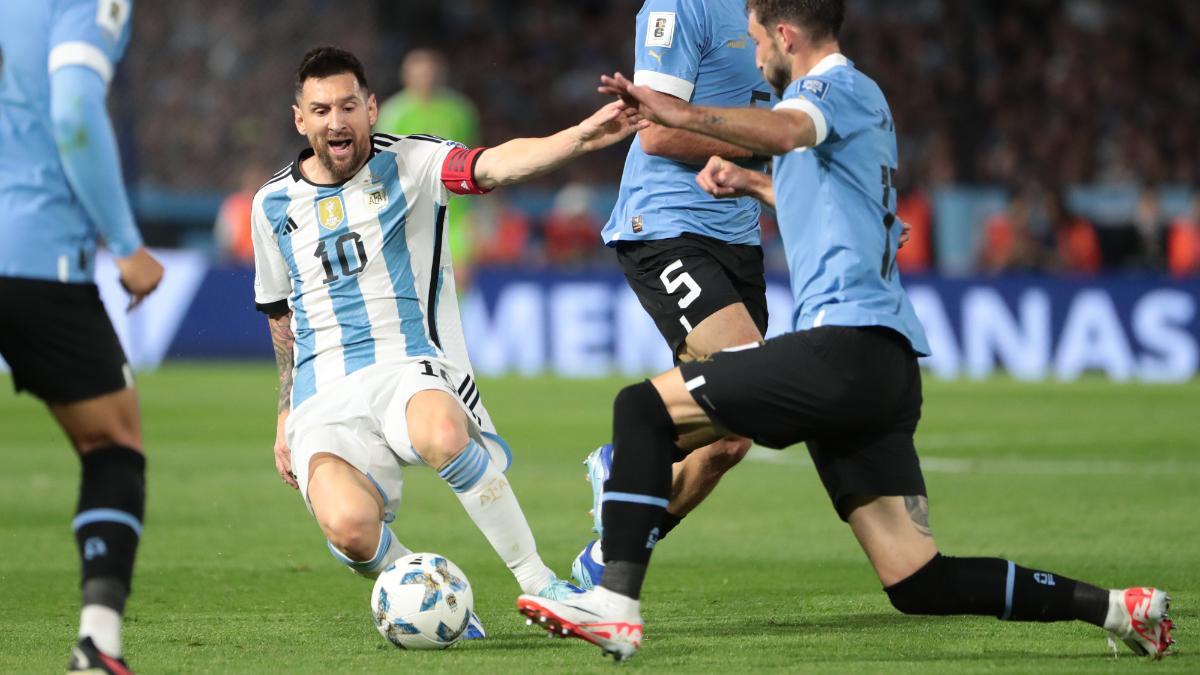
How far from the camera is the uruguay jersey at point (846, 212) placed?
4.94 m

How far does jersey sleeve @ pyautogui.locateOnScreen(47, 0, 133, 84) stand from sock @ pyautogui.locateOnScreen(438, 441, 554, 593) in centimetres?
180

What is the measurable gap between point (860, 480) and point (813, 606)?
1288 millimetres

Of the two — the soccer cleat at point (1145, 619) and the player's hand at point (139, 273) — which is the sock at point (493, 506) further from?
the soccer cleat at point (1145, 619)

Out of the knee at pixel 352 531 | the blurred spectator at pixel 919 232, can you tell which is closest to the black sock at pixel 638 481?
the knee at pixel 352 531

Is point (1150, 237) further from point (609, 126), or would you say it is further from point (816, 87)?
point (816, 87)

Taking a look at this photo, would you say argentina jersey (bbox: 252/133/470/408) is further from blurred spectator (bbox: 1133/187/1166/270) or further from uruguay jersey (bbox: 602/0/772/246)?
blurred spectator (bbox: 1133/187/1166/270)

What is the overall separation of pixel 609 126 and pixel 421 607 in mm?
1584

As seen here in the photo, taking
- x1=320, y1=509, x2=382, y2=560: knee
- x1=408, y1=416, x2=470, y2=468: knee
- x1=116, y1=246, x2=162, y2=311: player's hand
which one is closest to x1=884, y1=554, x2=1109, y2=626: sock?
x1=408, y1=416, x2=470, y2=468: knee

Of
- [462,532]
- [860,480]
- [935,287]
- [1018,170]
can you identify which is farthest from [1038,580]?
[1018,170]

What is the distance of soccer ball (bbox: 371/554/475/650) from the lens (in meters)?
5.34

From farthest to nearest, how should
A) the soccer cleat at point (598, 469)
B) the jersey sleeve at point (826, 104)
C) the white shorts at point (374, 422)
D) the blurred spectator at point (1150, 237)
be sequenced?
the blurred spectator at point (1150, 237), the soccer cleat at point (598, 469), the white shorts at point (374, 422), the jersey sleeve at point (826, 104)

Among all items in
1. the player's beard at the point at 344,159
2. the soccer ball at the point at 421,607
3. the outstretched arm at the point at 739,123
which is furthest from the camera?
the player's beard at the point at 344,159

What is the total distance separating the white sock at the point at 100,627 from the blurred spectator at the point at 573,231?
16.3 meters

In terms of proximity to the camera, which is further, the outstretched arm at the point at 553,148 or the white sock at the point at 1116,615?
the outstretched arm at the point at 553,148
